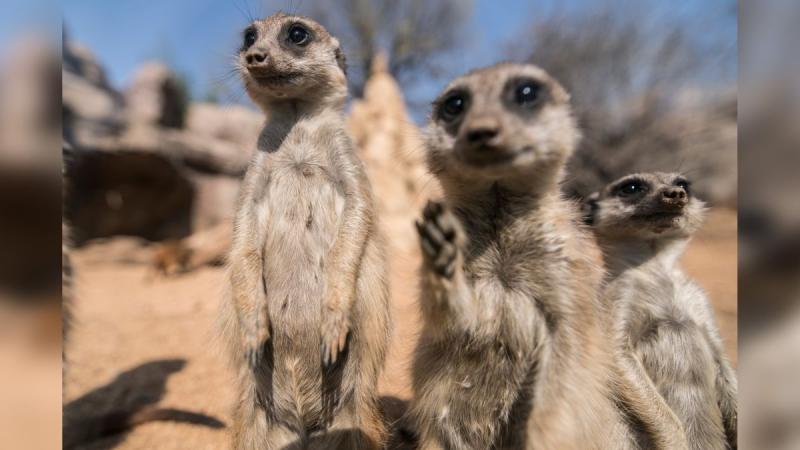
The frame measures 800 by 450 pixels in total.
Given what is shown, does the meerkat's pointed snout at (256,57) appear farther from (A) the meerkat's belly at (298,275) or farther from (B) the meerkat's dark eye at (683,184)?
(B) the meerkat's dark eye at (683,184)

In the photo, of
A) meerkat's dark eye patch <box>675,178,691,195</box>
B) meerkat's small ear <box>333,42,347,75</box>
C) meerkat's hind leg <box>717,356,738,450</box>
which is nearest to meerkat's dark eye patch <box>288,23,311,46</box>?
meerkat's small ear <box>333,42,347,75</box>

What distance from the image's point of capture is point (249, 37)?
2857 mm

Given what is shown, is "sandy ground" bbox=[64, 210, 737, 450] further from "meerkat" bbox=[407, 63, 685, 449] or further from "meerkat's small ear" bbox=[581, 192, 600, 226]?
"meerkat's small ear" bbox=[581, 192, 600, 226]

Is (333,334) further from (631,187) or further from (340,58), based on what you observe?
(631,187)

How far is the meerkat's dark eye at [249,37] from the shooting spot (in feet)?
9.26

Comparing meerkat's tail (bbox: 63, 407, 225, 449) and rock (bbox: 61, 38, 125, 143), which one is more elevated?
rock (bbox: 61, 38, 125, 143)

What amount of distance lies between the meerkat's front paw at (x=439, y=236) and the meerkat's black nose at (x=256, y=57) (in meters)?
1.48

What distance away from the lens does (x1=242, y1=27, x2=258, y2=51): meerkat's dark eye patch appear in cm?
282

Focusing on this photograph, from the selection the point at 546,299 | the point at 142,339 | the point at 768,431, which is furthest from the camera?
the point at 142,339

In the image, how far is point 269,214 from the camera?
2553mm

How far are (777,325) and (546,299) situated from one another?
774 millimetres

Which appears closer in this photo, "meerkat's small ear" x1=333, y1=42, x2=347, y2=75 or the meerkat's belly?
the meerkat's belly

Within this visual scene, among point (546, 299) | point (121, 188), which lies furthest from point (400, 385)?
point (121, 188)

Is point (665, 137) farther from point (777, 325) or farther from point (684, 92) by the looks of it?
point (777, 325)
